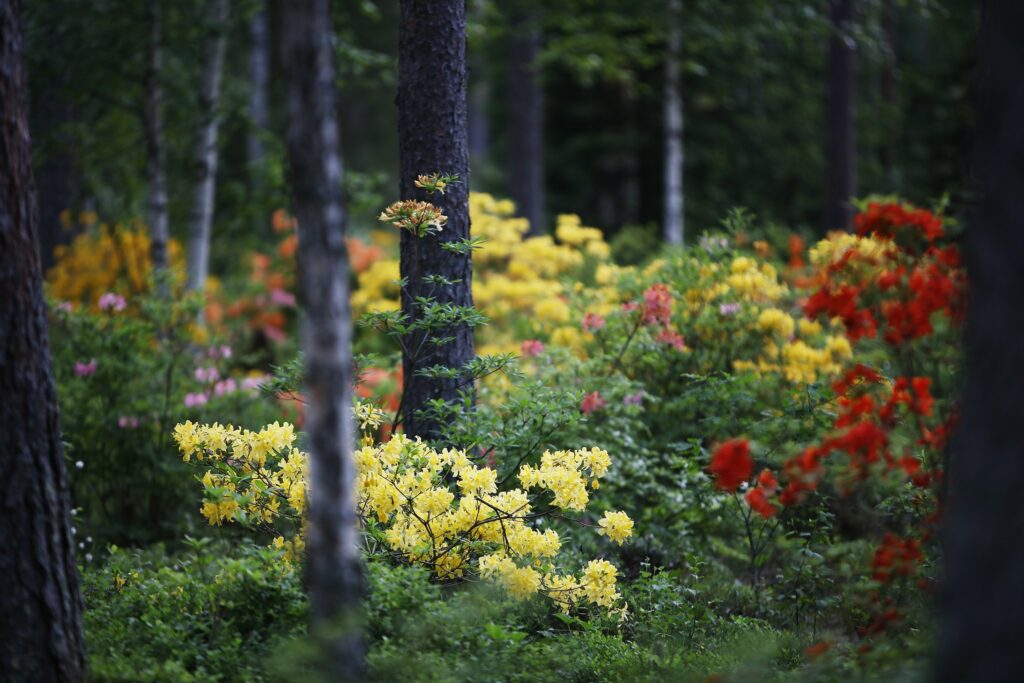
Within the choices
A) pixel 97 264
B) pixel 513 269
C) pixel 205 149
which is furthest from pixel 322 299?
pixel 97 264

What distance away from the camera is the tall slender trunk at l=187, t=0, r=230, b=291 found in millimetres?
8695

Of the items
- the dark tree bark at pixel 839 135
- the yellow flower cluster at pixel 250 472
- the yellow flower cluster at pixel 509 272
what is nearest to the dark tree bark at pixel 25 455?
the yellow flower cluster at pixel 250 472

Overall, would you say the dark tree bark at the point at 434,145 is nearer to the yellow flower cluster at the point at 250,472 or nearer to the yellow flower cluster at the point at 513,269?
the yellow flower cluster at the point at 250,472

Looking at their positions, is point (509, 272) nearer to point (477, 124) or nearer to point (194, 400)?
point (194, 400)

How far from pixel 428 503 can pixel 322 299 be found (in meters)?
1.47

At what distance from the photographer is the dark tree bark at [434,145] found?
4594 millimetres

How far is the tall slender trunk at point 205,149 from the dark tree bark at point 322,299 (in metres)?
6.47

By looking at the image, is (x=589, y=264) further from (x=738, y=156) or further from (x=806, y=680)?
(x=738, y=156)

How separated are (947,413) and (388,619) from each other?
2.23m

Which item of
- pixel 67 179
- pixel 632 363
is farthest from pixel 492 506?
pixel 67 179

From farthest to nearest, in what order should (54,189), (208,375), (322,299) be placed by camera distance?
1. (54,189)
2. (208,375)
3. (322,299)

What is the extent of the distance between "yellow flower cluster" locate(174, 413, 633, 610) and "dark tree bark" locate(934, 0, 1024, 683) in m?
1.95

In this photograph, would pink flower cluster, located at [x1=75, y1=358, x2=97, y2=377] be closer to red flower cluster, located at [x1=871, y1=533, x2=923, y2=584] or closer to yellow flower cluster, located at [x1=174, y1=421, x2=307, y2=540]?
yellow flower cluster, located at [x1=174, y1=421, x2=307, y2=540]

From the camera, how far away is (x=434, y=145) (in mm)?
4648
